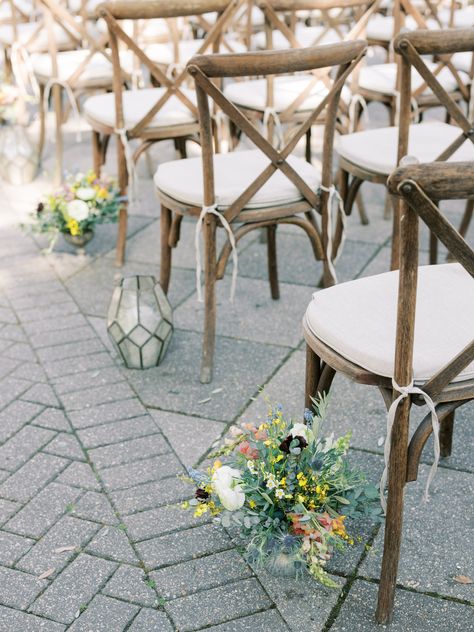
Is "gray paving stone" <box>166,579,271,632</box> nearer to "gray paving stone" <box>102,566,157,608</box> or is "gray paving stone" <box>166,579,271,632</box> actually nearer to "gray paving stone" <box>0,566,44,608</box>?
"gray paving stone" <box>102,566,157,608</box>

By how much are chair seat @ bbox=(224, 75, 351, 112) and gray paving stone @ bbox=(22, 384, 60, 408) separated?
1.86 meters

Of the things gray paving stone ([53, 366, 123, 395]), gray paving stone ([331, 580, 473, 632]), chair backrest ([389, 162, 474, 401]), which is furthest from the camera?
gray paving stone ([53, 366, 123, 395])

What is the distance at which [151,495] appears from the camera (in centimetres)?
267

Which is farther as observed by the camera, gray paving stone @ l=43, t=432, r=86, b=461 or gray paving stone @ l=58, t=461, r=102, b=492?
gray paving stone @ l=43, t=432, r=86, b=461

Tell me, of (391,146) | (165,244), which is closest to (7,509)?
(165,244)

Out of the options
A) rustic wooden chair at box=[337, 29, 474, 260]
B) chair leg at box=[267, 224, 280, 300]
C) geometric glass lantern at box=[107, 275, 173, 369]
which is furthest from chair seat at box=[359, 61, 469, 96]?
geometric glass lantern at box=[107, 275, 173, 369]

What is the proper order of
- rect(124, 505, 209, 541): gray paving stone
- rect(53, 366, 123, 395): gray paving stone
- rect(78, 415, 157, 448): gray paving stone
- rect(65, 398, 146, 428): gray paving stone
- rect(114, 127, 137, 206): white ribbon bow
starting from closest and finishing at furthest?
rect(124, 505, 209, 541): gray paving stone < rect(78, 415, 157, 448): gray paving stone < rect(65, 398, 146, 428): gray paving stone < rect(53, 366, 123, 395): gray paving stone < rect(114, 127, 137, 206): white ribbon bow

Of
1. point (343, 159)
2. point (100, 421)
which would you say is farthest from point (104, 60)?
point (100, 421)

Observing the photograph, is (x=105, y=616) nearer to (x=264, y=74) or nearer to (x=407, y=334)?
(x=407, y=334)

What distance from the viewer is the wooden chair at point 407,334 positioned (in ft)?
5.56

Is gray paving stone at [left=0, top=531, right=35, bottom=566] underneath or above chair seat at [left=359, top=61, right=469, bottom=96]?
underneath

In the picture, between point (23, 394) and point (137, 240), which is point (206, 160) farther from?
point (137, 240)

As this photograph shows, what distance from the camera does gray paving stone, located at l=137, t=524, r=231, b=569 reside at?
2.41 m

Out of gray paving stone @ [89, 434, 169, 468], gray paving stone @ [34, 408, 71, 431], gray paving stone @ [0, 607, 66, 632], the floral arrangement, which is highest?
the floral arrangement
